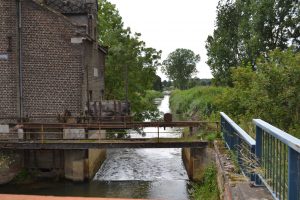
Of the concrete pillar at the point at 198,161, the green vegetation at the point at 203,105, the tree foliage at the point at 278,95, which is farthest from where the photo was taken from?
the green vegetation at the point at 203,105

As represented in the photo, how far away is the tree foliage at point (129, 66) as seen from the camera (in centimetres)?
3072

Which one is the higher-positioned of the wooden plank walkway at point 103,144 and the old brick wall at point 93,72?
the old brick wall at point 93,72

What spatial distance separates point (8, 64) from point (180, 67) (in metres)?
96.9

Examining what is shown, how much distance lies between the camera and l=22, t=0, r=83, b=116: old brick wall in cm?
1947

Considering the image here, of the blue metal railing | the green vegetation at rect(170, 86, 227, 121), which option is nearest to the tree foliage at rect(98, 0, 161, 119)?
the green vegetation at rect(170, 86, 227, 121)

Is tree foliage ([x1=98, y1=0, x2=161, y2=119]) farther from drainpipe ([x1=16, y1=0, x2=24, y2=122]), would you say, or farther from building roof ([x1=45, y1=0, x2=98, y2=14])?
drainpipe ([x1=16, y1=0, x2=24, y2=122])

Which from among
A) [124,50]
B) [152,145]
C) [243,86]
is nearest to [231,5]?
[124,50]

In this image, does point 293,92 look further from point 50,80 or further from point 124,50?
point 124,50

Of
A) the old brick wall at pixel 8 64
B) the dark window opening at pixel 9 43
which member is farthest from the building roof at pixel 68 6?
the dark window opening at pixel 9 43

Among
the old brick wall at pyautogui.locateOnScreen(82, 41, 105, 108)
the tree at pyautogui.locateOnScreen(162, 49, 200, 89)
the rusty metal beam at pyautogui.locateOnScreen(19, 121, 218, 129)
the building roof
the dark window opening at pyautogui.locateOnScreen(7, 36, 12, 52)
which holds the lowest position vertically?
the rusty metal beam at pyautogui.locateOnScreen(19, 121, 218, 129)

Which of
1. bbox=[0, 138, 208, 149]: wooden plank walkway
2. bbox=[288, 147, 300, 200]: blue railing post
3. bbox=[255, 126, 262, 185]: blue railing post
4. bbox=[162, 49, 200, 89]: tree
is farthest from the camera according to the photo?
bbox=[162, 49, 200, 89]: tree

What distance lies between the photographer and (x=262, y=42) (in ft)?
109

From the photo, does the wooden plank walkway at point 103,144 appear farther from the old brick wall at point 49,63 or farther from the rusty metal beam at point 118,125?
the old brick wall at point 49,63

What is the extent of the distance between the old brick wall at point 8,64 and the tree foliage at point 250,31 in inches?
657
